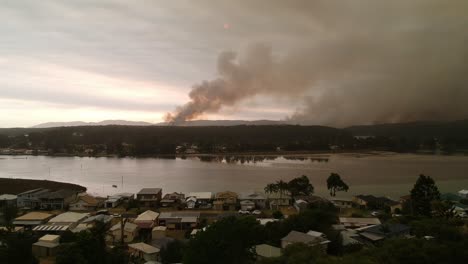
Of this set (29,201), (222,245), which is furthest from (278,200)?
(29,201)

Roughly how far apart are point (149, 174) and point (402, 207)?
33.1 feet

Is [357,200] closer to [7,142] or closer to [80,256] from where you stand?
[80,256]

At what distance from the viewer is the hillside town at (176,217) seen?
5045 mm

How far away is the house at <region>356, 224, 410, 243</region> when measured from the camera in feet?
17.1

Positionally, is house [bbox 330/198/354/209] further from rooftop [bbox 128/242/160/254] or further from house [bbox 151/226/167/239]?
rooftop [bbox 128/242/160/254]

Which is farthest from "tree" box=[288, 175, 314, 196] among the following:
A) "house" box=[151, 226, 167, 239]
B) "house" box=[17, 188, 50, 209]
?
"house" box=[17, 188, 50, 209]

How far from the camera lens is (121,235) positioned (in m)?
5.87

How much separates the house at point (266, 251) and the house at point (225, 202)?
3.88 meters

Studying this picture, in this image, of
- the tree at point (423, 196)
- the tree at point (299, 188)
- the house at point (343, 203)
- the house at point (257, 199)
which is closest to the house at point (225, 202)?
the house at point (257, 199)

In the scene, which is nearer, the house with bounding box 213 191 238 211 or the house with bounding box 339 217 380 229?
the house with bounding box 339 217 380 229

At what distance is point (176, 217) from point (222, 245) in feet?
10.6

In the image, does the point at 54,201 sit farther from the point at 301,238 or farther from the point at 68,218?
the point at 301,238

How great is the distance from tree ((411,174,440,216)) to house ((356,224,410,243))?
4.92ft

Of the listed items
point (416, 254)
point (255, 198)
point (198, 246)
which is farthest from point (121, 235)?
point (416, 254)
